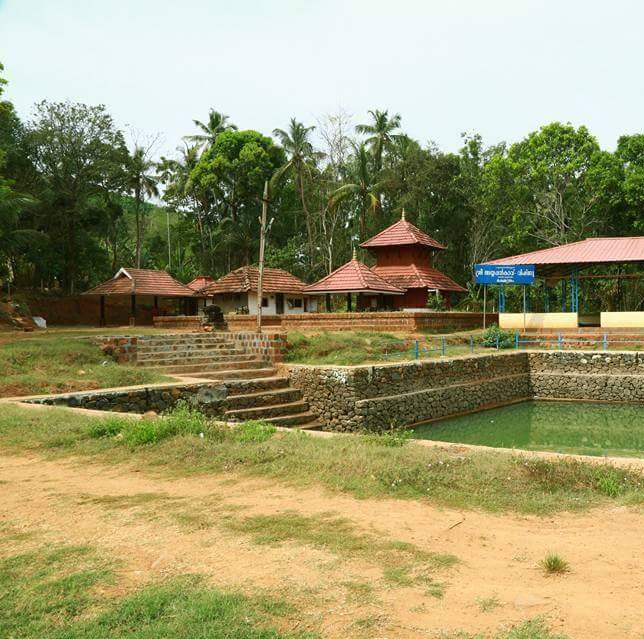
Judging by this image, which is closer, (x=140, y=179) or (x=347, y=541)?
(x=347, y=541)

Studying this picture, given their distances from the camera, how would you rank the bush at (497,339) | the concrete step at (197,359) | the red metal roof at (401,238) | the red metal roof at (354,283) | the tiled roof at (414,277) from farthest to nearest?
the red metal roof at (401,238) < the tiled roof at (414,277) < the red metal roof at (354,283) < the bush at (497,339) < the concrete step at (197,359)

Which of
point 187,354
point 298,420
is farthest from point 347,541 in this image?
point 187,354

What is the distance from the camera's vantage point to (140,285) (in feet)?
108

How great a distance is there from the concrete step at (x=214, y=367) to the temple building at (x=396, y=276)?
1165 centimetres

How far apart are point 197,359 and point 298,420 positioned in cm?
375

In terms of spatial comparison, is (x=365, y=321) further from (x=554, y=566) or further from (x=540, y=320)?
(x=554, y=566)

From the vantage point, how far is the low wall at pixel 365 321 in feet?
80.1

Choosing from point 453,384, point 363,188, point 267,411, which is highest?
point 363,188

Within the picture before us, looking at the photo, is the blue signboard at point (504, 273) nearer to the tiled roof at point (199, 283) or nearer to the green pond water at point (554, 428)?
the green pond water at point (554, 428)

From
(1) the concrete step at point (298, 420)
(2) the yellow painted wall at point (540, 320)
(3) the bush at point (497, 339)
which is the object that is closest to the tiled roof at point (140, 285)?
(2) the yellow painted wall at point (540, 320)

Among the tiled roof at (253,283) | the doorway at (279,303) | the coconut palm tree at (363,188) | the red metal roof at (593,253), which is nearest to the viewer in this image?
the red metal roof at (593,253)

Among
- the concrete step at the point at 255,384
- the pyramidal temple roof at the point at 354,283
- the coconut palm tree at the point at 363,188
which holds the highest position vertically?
the coconut palm tree at the point at 363,188

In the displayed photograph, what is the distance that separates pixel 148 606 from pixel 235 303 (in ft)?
101

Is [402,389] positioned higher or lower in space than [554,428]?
higher
